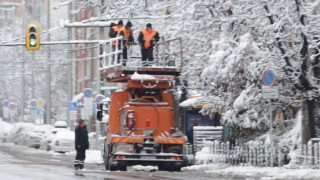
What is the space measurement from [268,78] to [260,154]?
12.3ft

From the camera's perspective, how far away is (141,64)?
1144 inches

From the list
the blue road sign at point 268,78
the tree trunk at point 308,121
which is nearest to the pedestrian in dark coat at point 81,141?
the blue road sign at point 268,78

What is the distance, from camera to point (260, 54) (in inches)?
1098

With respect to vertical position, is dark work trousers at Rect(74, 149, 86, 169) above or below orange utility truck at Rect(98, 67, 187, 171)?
below

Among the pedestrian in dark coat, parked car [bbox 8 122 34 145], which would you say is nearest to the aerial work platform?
the pedestrian in dark coat

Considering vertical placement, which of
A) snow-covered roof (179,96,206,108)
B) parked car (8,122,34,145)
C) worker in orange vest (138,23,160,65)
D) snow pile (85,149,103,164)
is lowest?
snow pile (85,149,103,164)

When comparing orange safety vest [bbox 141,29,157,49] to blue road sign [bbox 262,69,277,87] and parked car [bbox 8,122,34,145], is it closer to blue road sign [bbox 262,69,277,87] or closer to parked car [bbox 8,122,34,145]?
blue road sign [bbox 262,69,277,87]

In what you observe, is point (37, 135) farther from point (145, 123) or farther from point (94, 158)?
point (145, 123)

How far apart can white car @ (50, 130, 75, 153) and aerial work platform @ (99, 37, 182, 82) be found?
1592 centimetres

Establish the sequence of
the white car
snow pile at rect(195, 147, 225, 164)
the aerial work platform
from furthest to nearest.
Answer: the white car < snow pile at rect(195, 147, 225, 164) < the aerial work platform

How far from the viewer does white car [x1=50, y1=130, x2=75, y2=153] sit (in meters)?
47.4

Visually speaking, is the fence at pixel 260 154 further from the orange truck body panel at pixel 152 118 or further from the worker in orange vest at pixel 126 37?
the worker in orange vest at pixel 126 37

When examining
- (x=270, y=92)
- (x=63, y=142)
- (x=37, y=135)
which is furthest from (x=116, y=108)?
(x=37, y=135)

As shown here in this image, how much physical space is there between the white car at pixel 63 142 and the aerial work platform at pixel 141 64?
52.2 ft
